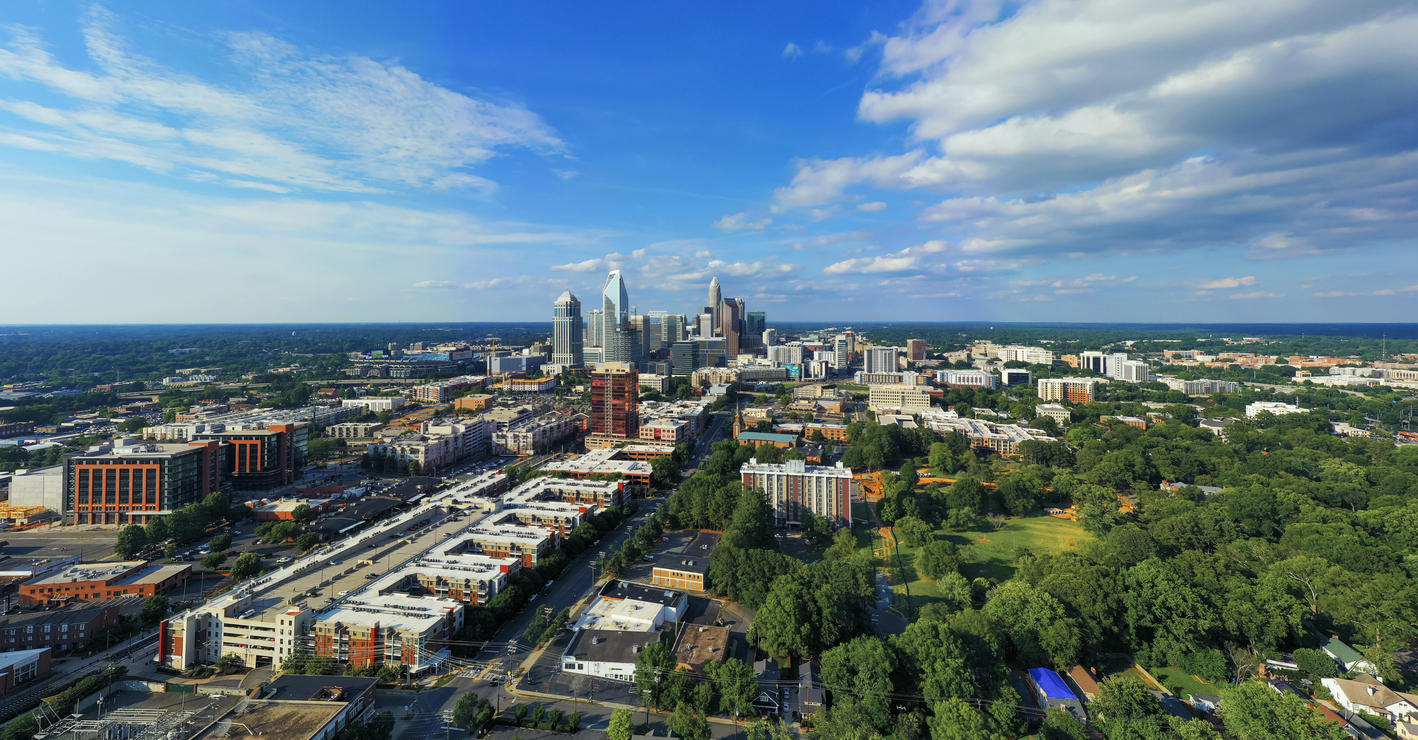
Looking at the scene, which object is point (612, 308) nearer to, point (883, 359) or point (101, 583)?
point (883, 359)

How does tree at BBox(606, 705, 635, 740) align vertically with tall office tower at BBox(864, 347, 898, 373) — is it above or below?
below

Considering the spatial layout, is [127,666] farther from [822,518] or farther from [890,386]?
[890,386]

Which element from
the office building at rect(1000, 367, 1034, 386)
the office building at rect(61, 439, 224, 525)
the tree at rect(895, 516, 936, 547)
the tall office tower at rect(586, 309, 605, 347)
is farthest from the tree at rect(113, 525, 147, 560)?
the office building at rect(1000, 367, 1034, 386)

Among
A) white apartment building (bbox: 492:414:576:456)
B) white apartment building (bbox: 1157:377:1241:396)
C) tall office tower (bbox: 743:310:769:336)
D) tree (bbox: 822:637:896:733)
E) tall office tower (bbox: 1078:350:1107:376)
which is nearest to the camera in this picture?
tree (bbox: 822:637:896:733)

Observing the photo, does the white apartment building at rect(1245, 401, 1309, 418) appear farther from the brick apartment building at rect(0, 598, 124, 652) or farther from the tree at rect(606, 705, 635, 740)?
the brick apartment building at rect(0, 598, 124, 652)

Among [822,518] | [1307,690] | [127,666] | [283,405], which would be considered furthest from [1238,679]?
[283,405]

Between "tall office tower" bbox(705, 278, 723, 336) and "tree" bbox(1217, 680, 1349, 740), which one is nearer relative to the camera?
"tree" bbox(1217, 680, 1349, 740)

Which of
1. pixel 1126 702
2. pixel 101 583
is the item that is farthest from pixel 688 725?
pixel 101 583

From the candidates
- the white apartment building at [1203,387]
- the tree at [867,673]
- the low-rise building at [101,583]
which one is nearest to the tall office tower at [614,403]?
the low-rise building at [101,583]
